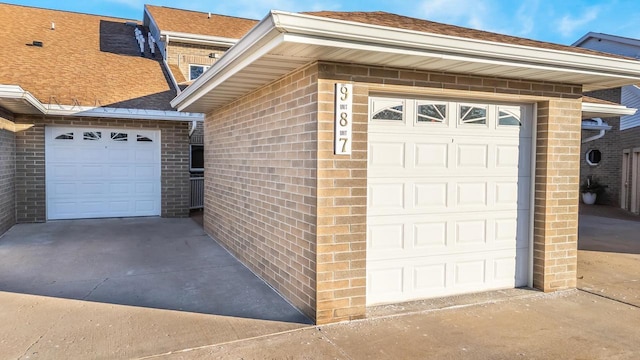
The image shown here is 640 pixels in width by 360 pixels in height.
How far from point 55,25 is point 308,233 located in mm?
14217

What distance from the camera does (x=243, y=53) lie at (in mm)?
4285

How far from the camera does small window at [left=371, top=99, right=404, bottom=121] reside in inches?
185

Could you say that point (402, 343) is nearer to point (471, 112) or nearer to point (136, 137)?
point (471, 112)

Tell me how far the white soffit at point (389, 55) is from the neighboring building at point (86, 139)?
636cm

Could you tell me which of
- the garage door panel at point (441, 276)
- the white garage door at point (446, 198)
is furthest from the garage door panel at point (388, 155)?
the garage door panel at point (441, 276)

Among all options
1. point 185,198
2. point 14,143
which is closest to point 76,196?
point 14,143

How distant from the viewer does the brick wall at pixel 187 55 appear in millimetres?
14250

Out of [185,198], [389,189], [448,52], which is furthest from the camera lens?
[185,198]

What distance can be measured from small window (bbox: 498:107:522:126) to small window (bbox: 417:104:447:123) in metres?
0.81

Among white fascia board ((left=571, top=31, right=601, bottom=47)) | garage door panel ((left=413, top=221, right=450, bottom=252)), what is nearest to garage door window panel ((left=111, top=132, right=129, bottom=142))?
garage door panel ((left=413, top=221, right=450, bottom=252))

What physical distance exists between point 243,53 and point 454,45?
2037 millimetres

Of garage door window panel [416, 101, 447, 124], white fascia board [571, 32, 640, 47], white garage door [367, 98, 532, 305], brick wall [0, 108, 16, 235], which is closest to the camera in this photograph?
white garage door [367, 98, 532, 305]

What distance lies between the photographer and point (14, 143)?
33.5 ft

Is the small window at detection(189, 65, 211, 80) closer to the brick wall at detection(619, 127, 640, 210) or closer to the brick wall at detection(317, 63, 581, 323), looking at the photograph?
the brick wall at detection(317, 63, 581, 323)
